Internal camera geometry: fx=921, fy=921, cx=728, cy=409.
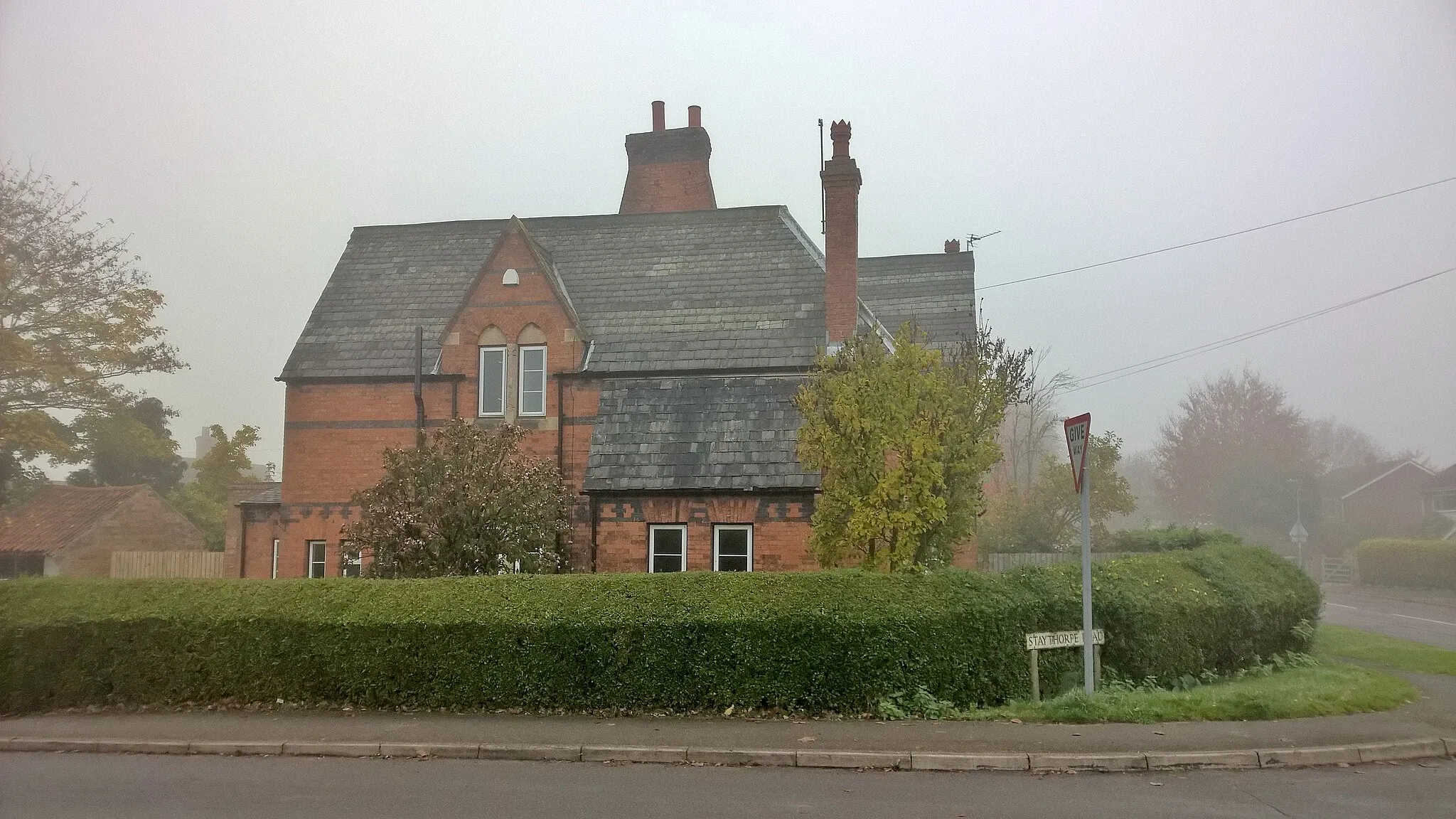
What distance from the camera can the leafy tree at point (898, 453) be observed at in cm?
1303

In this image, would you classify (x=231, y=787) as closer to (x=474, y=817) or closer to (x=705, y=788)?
(x=474, y=817)

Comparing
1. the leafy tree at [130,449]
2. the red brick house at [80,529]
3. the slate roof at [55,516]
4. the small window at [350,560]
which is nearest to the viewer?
the small window at [350,560]

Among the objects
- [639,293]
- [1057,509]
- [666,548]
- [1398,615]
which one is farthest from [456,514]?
[1398,615]

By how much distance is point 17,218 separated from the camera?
24.9 m

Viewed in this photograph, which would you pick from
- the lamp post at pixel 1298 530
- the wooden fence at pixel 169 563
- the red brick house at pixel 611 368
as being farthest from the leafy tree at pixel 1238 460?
the wooden fence at pixel 169 563

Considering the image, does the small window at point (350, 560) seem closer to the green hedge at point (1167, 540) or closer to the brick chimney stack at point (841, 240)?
the brick chimney stack at point (841, 240)

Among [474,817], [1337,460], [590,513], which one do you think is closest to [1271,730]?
[474,817]

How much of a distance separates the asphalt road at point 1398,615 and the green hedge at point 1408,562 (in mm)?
1222

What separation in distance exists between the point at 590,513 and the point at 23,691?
8.71 m

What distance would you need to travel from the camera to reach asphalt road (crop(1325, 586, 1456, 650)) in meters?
24.1

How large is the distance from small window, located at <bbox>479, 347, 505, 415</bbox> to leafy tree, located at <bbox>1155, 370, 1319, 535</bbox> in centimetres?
5037

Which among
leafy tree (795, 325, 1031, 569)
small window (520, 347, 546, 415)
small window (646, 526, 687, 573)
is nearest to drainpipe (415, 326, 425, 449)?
small window (520, 347, 546, 415)

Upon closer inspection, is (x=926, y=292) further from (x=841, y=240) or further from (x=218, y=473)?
(x=218, y=473)

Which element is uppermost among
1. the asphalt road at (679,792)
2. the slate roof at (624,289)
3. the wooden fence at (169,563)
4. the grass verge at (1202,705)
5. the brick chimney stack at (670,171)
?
the brick chimney stack at (670,171)
